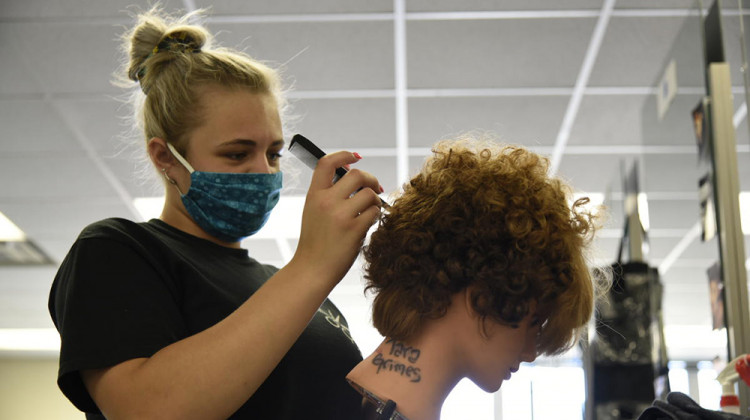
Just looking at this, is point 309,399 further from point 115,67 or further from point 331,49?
point 115,67

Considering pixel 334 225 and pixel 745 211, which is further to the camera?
pixel 745 211

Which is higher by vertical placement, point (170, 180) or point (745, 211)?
point (745, 211)

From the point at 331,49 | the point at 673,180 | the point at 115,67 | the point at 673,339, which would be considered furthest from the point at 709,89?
the point at 673,339

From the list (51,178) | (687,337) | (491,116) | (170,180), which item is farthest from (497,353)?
(687,337)

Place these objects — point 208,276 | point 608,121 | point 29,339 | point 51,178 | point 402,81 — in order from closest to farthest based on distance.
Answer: point 208,276, point 402,81, point 608,121, point 51,178, point 29,339

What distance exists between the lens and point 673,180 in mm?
2518

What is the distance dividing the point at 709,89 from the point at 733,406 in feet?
2.72

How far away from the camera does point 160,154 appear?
4.94 ft

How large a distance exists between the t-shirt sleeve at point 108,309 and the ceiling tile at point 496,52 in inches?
112

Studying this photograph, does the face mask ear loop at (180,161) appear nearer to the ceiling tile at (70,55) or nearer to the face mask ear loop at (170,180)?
the face mask ear loop at (170,180)

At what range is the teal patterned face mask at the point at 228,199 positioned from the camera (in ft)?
4.68

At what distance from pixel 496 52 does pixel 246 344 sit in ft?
10.7

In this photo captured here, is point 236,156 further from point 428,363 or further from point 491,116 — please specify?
point 491,116

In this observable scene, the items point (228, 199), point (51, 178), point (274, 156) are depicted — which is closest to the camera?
point (228, 199)
